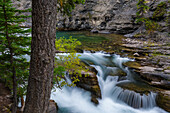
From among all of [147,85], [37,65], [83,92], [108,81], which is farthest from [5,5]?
[147,85]

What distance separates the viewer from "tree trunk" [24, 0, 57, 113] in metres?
2.33

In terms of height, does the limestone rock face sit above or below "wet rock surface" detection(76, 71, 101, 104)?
above

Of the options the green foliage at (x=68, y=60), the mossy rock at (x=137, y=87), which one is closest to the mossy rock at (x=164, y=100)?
the mossy rock at (x=137, y=87)

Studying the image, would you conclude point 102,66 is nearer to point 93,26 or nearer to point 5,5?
point 5,5

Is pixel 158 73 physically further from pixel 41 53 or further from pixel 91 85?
pixel 41 53

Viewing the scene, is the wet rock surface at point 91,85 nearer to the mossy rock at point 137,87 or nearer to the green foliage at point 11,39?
the mossy rock at point 137,87

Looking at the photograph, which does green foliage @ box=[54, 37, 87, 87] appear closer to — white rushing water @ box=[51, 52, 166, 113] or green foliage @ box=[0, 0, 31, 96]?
green foliage @ box=[0, 0, 31, 96]

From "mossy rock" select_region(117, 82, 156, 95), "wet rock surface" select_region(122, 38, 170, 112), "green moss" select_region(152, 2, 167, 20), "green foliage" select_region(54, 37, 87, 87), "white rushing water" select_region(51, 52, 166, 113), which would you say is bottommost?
"white rushing water" select_region(51, 52, 166, 113)

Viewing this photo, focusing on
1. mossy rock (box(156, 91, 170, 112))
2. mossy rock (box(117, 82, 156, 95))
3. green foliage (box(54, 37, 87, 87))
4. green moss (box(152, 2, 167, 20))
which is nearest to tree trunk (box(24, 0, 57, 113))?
green foliage (box(54, 37, 87, 87))

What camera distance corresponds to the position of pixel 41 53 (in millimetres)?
2412

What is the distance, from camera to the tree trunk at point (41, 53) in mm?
2330

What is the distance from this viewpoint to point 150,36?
21.2m

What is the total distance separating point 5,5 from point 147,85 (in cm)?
838

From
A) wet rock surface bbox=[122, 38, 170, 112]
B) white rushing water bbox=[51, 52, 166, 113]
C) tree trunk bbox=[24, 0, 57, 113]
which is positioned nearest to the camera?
tree trunk bbox=[24, 0, 57, 113]
